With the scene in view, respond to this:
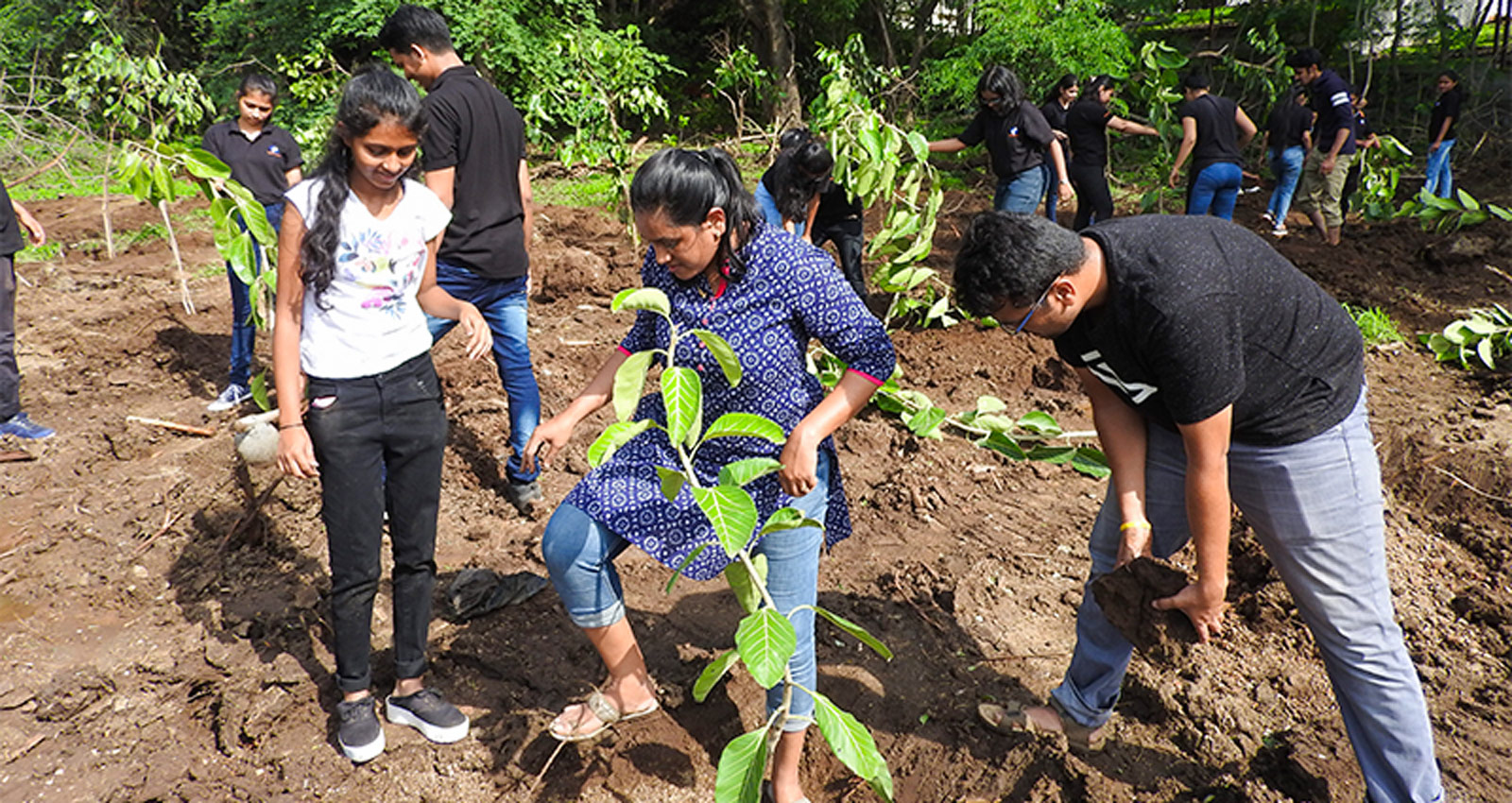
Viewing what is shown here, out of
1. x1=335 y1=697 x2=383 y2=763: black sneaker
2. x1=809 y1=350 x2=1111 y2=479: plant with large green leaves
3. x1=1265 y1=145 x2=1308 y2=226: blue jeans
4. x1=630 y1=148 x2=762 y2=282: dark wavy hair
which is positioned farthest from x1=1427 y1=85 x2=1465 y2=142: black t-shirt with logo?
x1=335 y1=697 x2=383 y2=763: black sneaker

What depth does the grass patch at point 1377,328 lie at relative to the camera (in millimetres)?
5449

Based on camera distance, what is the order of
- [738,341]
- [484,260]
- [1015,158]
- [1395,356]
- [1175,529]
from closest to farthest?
[738,341] → [1175,529] → [484,260] → [1395,356] → [1015,158]

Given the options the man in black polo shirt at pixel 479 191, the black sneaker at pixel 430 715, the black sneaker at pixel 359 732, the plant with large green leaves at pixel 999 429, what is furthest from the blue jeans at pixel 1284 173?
the black sneaker at pixel 359 732

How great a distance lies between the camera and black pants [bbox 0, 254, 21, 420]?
4184mm

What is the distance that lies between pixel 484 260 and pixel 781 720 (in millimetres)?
2165

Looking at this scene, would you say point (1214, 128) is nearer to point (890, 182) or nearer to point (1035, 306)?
point (890, 182)

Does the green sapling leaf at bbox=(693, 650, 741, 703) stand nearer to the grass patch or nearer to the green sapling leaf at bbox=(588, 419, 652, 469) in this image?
the green sapling leaf at bbox=(588, 419, 652, 469)

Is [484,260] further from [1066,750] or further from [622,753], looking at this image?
[1066,750]

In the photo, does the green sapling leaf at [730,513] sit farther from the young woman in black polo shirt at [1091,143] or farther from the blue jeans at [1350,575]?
the young woman in black polo shirt at [1091,143]

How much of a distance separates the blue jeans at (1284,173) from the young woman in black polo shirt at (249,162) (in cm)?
722

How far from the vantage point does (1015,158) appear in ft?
18.6

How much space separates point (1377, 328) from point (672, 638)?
4.80 metres

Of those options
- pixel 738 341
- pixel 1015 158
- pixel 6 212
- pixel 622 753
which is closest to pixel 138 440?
pixel 6 212

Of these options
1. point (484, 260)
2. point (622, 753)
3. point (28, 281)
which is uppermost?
point (484, 260)
